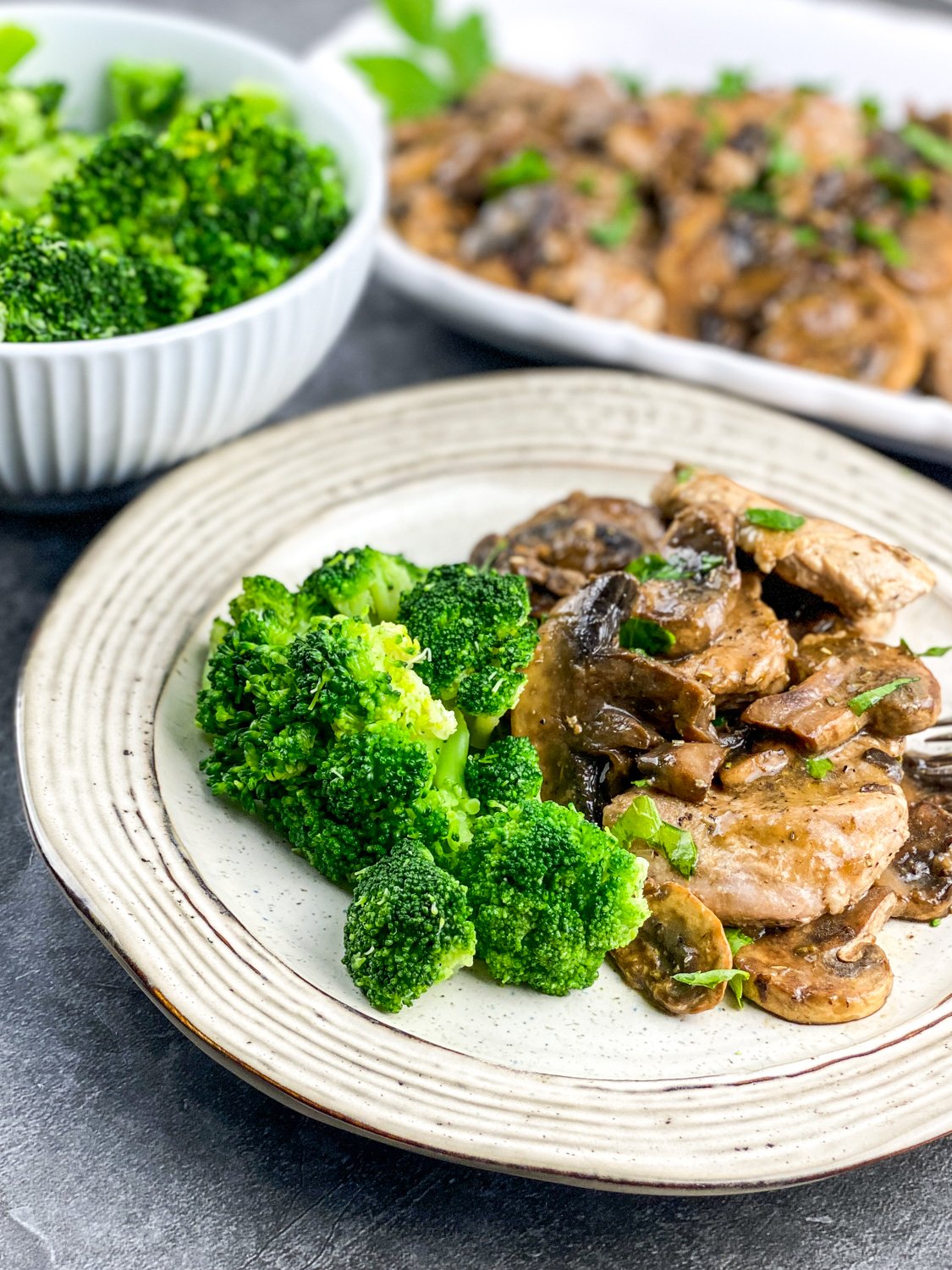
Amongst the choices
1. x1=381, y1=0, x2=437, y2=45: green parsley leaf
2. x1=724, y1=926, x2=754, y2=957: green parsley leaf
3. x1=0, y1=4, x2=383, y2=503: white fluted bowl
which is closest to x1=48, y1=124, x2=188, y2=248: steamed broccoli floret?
x1=0, y1=4, x2=383, y2=503: white fluted bowl

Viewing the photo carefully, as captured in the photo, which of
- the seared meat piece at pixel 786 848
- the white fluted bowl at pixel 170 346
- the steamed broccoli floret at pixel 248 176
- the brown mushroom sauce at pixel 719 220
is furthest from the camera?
the brown mushroom sauce at pixel 719 220

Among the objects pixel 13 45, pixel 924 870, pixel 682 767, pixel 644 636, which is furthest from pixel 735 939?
pixel 13 45

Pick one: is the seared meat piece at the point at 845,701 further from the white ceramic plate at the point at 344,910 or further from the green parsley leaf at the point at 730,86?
the green parsley leaf at the point at 730,86

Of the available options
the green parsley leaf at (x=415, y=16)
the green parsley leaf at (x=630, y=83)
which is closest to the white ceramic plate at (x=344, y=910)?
the green parsley leaf at (x=630, y=83)

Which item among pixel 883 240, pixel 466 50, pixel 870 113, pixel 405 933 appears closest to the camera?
pixel 405 933

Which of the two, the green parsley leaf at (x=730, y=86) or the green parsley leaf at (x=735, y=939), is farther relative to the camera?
the green parsley leaf at (x=730, y=86)

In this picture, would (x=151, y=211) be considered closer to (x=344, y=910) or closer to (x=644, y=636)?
(x=644, y=636)
